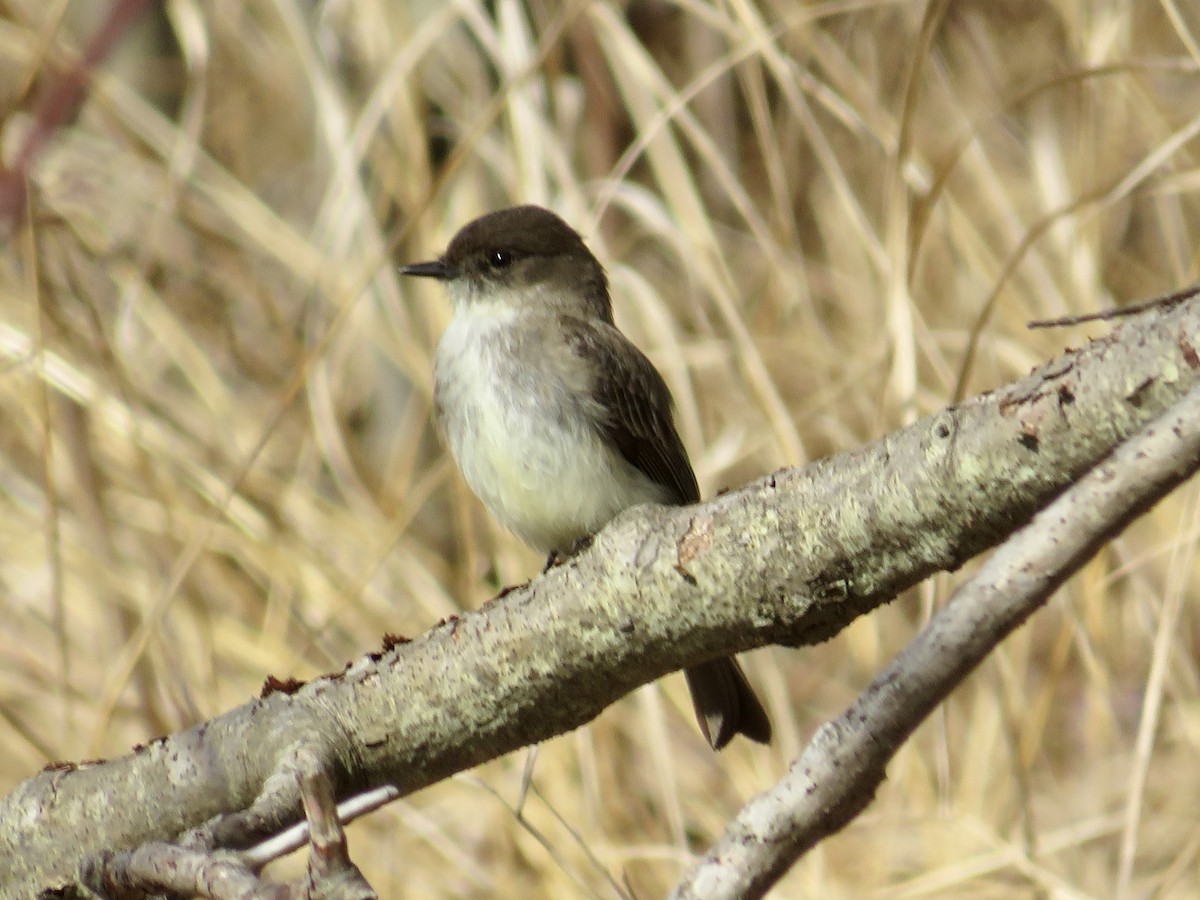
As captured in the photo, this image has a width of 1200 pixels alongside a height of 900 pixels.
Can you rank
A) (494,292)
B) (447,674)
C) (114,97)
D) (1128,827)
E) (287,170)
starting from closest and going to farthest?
(447,674) → (1128,827) → (494,292) → (114,97) → (287,170)

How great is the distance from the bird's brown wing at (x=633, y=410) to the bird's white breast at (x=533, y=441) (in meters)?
0.03

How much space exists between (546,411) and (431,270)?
52 centimetres

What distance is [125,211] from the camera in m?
5.25

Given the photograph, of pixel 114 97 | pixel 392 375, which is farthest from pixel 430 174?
pixel 114 97

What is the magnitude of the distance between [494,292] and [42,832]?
1593mm

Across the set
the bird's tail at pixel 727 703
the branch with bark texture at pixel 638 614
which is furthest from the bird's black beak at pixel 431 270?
the branch with bark texture at pixel 638 614

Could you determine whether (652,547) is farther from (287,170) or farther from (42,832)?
(287,170)

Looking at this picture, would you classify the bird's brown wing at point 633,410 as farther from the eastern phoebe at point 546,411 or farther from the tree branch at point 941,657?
the tree branch at point 941,657

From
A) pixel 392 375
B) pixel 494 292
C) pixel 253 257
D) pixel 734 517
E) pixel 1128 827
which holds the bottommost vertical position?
pixel 1128 827

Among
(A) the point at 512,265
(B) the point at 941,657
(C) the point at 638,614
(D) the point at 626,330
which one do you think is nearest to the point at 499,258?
(A) the point at 512,265

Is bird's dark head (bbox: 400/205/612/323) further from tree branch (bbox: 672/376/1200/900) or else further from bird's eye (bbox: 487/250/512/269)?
tree branch (bbox: 672/376/1200/900)

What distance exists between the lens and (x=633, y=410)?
3.18 meters

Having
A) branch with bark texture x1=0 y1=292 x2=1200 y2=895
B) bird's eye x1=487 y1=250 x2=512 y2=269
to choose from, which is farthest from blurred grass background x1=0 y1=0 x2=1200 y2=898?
branch with bark texture x1=0 y1=292 x2=1200 y2=895

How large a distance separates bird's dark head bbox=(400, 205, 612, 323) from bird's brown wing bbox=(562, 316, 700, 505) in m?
0.15
